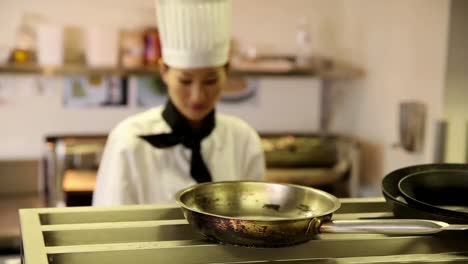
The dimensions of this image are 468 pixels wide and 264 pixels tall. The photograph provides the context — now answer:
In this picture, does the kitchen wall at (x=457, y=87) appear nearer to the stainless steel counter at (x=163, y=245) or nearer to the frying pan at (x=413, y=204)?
the frying pan at (x=413, y=204)

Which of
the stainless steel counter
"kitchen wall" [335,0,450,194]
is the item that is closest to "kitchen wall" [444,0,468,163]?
"kitchen wall" [335,0,450,194]

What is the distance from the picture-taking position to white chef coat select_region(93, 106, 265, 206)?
2.00 meters

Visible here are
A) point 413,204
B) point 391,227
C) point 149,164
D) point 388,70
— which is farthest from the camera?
point 388,70

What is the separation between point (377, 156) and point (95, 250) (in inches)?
107

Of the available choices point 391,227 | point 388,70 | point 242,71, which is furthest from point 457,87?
point 391,227

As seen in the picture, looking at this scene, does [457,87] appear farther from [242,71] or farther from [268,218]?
[268,218]

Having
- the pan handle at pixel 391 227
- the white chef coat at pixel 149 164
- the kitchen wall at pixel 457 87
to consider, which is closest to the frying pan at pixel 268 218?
the pan handle at pixel 391 227

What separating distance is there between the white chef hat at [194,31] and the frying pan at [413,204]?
1.04 metres

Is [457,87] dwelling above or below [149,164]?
above

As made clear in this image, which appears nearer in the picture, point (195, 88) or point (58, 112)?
point (195, 88)

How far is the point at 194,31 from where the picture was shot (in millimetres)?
1936

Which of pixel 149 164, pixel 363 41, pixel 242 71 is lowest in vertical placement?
pixel 149 164

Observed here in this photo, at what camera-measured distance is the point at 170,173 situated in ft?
6.79

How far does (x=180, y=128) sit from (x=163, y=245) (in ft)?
4.27
